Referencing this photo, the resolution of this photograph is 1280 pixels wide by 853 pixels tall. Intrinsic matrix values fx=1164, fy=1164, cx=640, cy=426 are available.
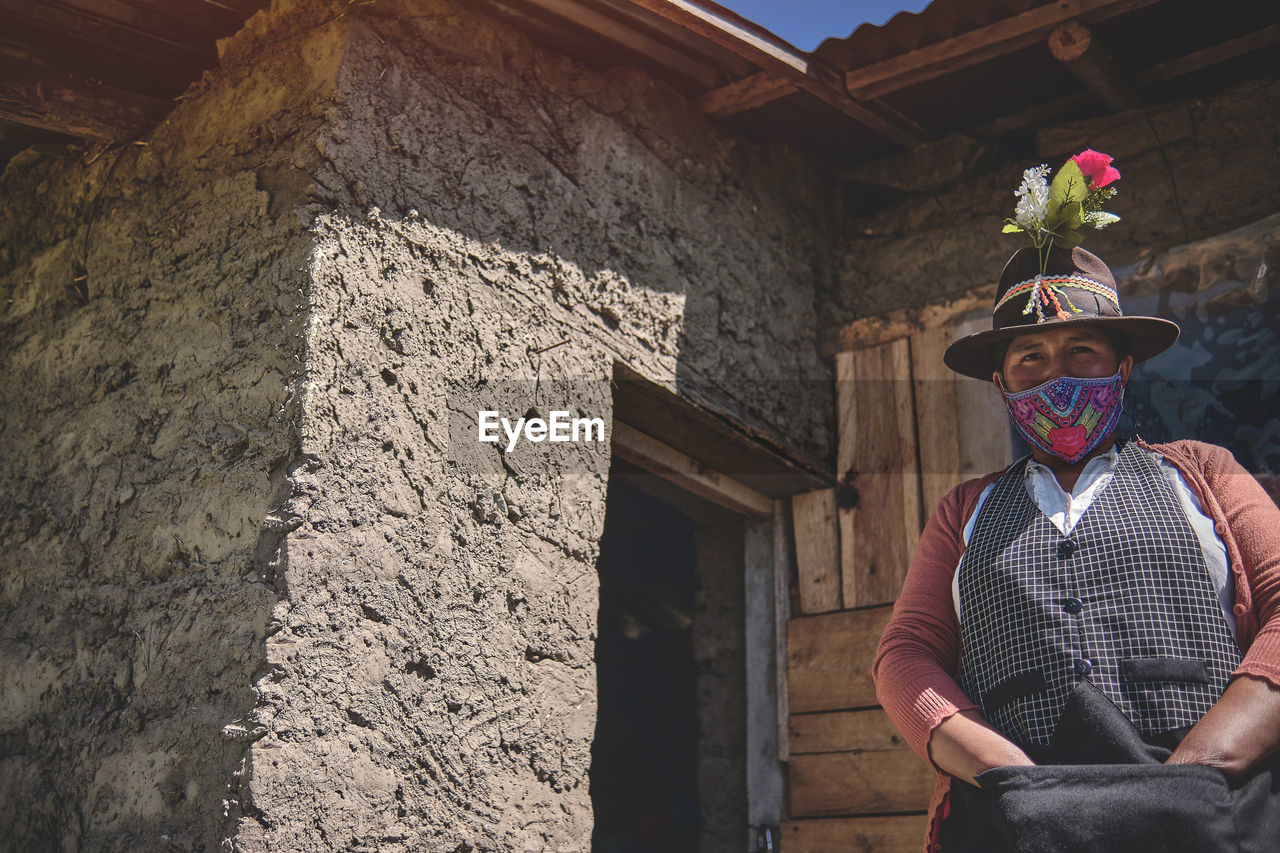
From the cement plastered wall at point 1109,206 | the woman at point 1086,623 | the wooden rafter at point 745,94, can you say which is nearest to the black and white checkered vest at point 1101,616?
the woman at point 1086,623

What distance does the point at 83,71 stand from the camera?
10.9 ft

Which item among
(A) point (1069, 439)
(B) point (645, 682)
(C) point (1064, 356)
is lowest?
(B) point (645, 682)

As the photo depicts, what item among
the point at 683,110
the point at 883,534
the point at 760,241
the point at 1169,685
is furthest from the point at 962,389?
the point at 1169,685

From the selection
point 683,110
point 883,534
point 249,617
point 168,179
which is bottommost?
point 249,617

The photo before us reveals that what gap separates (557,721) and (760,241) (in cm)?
190

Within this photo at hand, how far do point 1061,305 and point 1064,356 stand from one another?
104 millimetres

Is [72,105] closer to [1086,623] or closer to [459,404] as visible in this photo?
[459,404]

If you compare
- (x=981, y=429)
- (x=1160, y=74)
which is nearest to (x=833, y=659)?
(x=981, y=429)

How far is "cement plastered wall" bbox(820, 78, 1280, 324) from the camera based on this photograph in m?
3.64

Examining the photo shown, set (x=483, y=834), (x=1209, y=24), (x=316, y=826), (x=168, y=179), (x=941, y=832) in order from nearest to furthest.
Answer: (x=941, y=832)
(x=316, y=826)
(x=483, y=834)
(x=168, y=179)
(x=1209, y=24)

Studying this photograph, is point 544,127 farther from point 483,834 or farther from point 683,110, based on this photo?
point 483,834

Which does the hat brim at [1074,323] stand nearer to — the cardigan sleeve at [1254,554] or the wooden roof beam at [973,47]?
the cardigan sleeve at [1254,554]

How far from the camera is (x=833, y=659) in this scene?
3812 mm

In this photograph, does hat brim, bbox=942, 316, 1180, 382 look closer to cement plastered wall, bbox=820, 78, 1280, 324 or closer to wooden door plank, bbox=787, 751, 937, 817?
cement plastered wall, bbox=820, 78, 1280, 324
